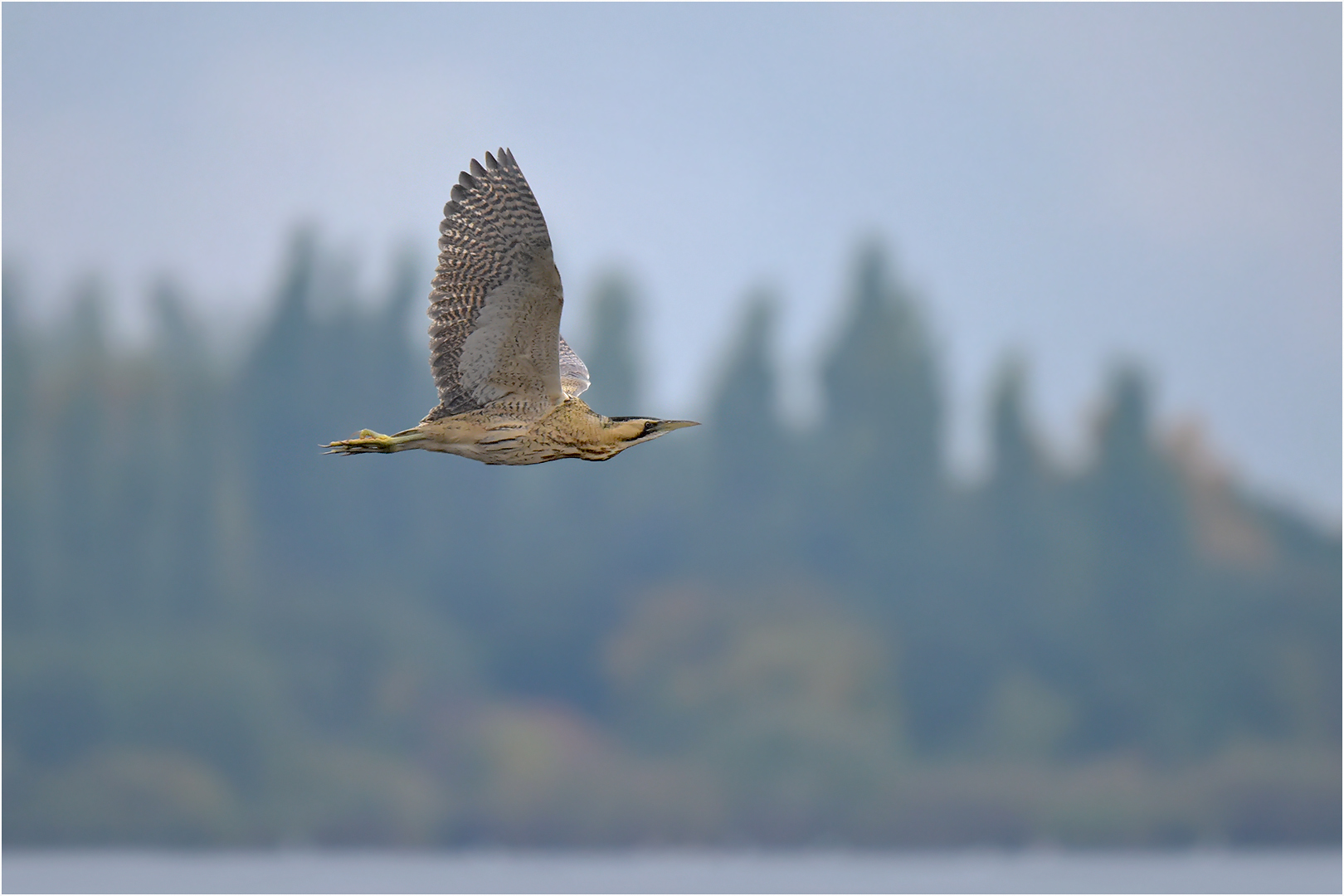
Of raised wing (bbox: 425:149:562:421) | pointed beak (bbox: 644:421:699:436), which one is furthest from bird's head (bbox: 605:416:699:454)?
raised wing (bbox: 425:149:562:421)

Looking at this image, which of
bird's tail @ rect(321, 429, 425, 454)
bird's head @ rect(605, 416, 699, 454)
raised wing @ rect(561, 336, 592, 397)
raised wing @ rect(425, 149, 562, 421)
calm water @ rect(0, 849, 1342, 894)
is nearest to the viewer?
bird's tail @ rect(321, 429, 425, 454)

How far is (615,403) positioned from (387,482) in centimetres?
1062

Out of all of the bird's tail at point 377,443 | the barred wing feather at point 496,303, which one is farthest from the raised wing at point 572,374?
the bird's tail at point 377,443

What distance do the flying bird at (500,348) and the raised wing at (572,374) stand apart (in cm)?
75

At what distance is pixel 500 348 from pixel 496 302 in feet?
0.79

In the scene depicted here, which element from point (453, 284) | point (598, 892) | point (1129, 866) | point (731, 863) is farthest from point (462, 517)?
point (453, 284)

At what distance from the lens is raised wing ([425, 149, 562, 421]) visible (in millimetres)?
9648

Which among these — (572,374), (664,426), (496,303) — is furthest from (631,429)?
(572,374)

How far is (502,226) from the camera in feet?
32.2

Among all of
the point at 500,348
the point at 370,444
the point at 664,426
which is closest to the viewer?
the point at 370,444

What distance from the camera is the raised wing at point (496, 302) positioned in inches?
380

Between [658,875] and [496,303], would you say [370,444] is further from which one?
[658,875]

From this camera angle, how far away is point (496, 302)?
973 cm

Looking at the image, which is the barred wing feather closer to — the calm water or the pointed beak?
the pointed beak
